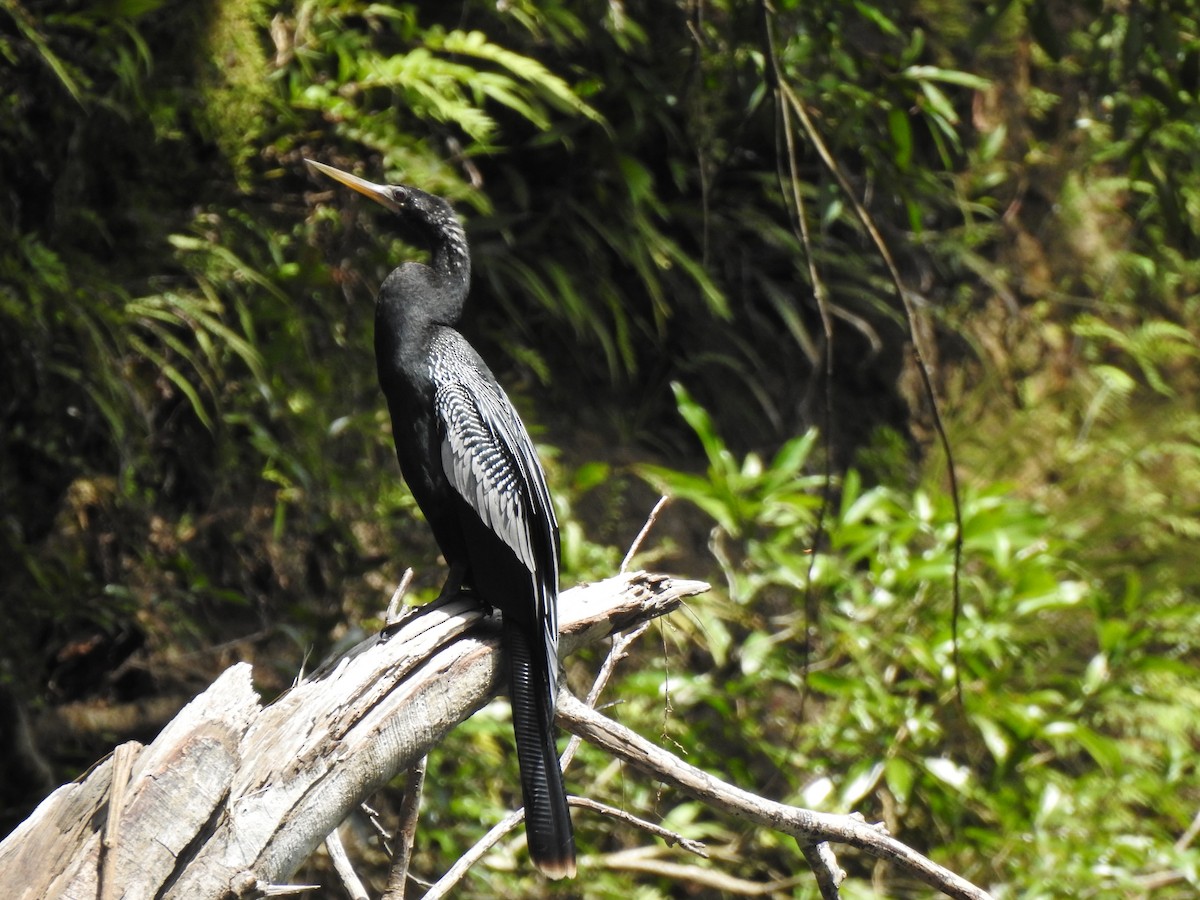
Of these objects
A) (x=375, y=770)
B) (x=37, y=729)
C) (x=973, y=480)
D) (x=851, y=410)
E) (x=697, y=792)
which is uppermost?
(x=375, y=770)

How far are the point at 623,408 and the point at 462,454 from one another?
2.52 m

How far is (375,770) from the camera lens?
189cm

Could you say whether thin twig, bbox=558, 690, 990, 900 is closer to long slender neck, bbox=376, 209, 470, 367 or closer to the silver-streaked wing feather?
the silver-streaked wing feather

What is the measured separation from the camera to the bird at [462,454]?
2.34m

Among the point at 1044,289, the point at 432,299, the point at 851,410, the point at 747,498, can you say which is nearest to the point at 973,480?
the point at 851,410

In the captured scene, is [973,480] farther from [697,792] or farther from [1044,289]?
[697,792]

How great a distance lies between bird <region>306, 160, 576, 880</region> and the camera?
2342mm

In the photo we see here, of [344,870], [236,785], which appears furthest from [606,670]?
[236,785]

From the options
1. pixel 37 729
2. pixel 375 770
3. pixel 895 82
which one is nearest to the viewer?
pixel 375 770

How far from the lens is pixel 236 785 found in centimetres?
175

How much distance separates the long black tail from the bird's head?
1073 millimetres

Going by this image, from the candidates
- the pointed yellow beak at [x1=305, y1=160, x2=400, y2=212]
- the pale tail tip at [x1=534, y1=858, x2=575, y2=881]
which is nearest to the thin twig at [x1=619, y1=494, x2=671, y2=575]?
the pale tail tip at [x1=534, y1=858, x2=575, y2=881]

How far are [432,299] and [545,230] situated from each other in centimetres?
200

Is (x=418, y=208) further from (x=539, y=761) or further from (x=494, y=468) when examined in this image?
(x=539, y=761)
